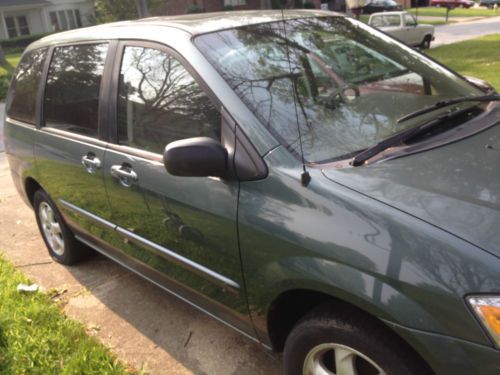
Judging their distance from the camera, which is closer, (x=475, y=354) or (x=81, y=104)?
(x=475, y=354)

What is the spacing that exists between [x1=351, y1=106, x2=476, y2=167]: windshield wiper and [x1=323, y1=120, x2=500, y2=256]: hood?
0.21 ft

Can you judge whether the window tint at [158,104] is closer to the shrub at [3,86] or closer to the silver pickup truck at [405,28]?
the shrub at [3,86]

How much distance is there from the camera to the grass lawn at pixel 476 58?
10.7 m

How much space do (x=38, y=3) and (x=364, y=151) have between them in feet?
131

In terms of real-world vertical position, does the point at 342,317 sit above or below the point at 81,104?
below

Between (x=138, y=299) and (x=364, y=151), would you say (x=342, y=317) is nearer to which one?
(x=364, y=151)

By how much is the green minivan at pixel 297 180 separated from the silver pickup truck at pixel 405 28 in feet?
53.7

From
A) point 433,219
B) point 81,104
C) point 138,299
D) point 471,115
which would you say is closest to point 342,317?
point 433,219

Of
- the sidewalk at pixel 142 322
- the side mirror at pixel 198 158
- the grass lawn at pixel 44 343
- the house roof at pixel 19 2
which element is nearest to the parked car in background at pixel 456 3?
the house roof at pixel 19 2

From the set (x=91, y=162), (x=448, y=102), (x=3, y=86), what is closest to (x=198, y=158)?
(x=91, y=162)

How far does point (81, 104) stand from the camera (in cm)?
319

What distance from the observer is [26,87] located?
12.7 feet

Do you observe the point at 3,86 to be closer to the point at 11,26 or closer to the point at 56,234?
the point at 56,234

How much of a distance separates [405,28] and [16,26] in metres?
30.1
